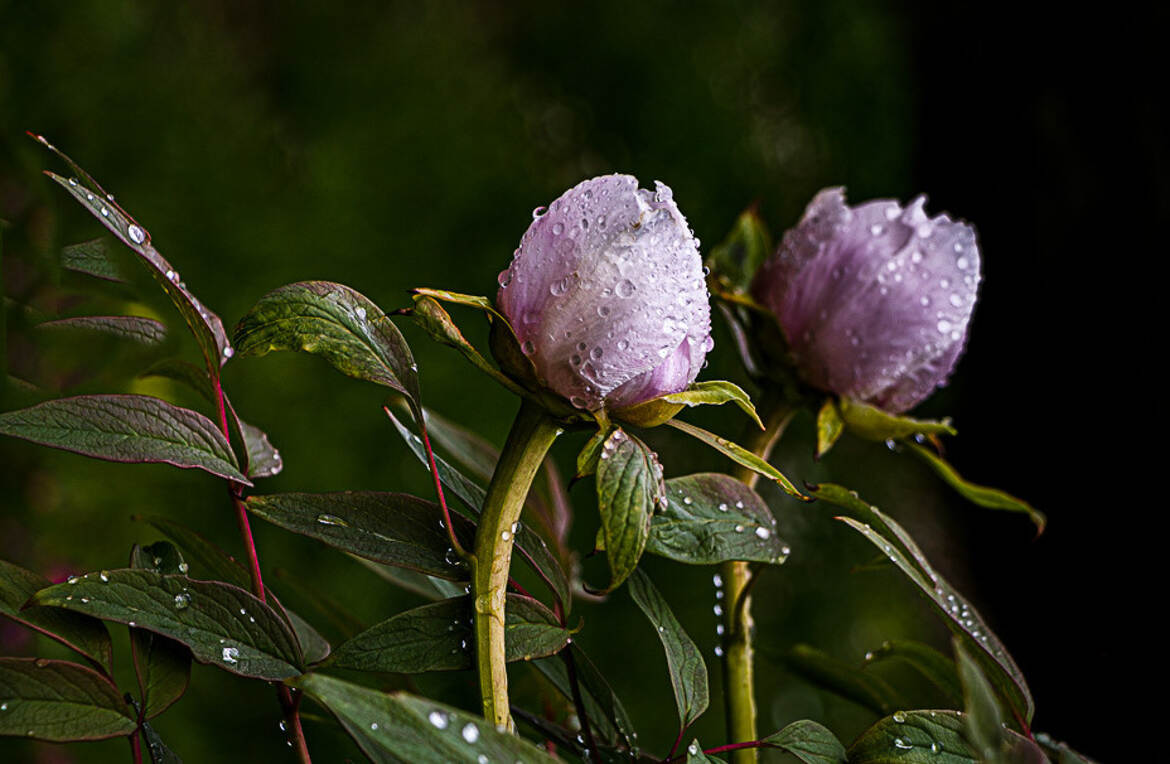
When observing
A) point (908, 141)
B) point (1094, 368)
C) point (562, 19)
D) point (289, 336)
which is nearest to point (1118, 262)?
point (1094, 368)

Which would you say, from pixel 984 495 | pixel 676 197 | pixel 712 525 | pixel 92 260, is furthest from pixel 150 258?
pixel 676 197

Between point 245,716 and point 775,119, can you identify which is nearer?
point 245,716

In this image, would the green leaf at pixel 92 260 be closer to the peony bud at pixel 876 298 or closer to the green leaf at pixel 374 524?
the green leaf at pixel 374 524

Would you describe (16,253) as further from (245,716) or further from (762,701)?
(762,701)

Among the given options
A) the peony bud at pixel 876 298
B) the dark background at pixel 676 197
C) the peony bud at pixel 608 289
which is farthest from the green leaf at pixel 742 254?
the dark background at pixel 676 197

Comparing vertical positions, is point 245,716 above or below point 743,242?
below

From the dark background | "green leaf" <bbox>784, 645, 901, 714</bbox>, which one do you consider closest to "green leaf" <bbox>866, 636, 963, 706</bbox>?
"green leaf" <bbox>784, 645, 901, 714</bbox>

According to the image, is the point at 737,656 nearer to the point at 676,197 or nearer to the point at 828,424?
the point at 828,424
